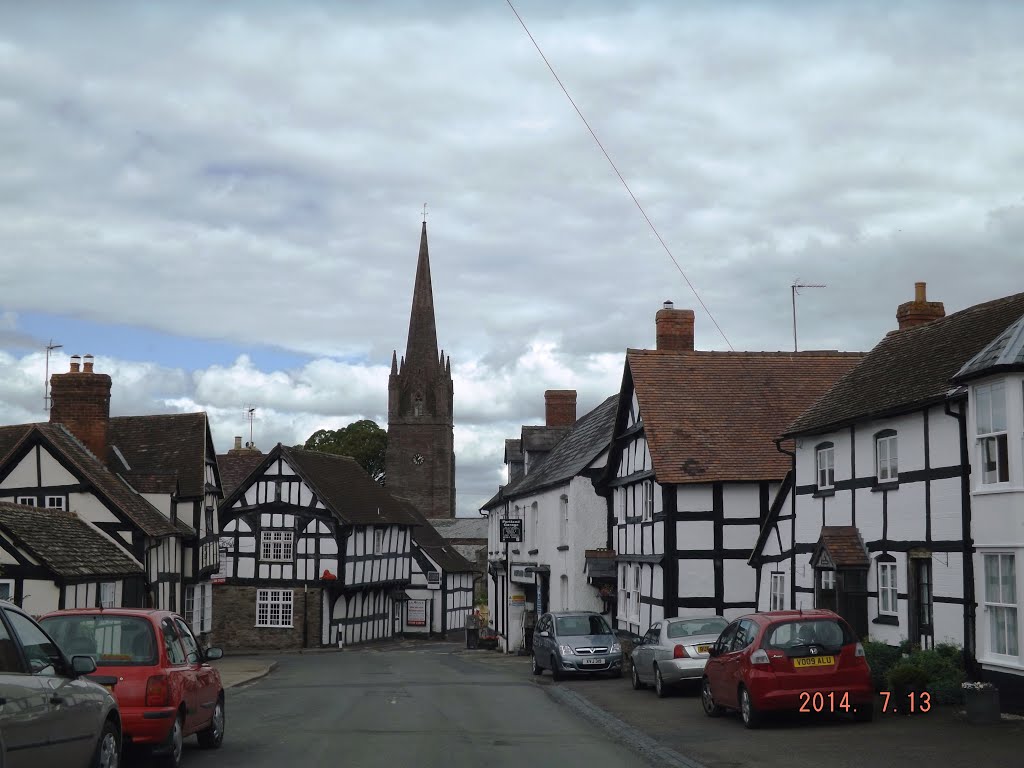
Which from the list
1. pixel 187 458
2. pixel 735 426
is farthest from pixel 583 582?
pixel 187 458

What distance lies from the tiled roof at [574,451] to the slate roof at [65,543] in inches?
577

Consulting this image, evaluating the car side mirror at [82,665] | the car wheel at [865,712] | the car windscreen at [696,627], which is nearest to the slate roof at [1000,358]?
the car wheel at [865,712]

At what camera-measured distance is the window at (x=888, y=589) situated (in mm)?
20359

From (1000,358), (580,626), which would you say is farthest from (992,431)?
(580,626)

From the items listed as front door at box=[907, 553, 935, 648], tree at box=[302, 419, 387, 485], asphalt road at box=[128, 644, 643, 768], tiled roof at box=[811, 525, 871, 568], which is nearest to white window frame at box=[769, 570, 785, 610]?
tiled roof at box=[811, 525, 871, 568]

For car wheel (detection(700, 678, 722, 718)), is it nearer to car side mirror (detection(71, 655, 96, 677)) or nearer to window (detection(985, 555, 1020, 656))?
window (detection(985, 555, 1020, 656))

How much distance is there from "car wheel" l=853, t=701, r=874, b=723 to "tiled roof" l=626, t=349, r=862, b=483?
1351cm

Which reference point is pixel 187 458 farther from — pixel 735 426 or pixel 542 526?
pixel 735 426

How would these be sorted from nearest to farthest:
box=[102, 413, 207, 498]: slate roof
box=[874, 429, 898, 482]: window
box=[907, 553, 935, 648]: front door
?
box=[907, 553, 935, 648]: front door, box=[874, 429, 898, 482]: window, box=[102, 413, 207, 498]: slate roof

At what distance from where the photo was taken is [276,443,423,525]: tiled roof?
52.8 meters

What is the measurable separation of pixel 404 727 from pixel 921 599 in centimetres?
905

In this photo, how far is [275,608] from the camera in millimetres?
52656

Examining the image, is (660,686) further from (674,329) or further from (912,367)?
(674,329)

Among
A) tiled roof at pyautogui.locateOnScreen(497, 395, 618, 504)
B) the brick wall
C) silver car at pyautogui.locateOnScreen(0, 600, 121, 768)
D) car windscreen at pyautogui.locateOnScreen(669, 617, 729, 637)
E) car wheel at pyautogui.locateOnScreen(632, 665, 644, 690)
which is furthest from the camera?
the brick wall
